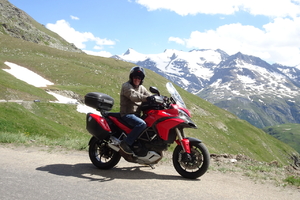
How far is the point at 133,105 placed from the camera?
8.93 metres

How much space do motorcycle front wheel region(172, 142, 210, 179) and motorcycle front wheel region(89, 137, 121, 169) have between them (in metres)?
2.13

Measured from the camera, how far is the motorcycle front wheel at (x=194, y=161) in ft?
26.7

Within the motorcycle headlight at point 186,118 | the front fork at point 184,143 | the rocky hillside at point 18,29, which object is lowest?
the front fork at point 184,143

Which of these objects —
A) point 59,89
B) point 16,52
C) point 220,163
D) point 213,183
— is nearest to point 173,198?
point 213,183

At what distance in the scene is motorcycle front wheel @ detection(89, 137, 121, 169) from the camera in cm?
909

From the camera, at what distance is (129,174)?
8.48 m

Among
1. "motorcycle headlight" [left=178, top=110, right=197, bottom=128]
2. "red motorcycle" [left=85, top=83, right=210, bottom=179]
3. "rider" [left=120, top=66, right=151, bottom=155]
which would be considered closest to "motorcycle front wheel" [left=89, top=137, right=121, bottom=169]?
"red motorcycle" [left=85, top=83, right=210, bottom=179]

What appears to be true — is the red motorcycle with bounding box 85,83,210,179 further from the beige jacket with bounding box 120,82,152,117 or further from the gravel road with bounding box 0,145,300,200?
the gravel road with bounding box 0,145,300,200

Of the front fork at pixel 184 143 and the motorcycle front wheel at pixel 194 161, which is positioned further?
the front fork at pixel 184 143

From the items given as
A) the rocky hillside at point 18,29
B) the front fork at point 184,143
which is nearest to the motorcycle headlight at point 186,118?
the front fork at point 184,143

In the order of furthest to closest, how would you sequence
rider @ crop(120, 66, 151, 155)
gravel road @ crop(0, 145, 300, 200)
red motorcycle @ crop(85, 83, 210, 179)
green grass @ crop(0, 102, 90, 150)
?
green grass @ crop(0, 102, 90, 150) → rider @ crop(120, 66, 151, 155) → red motorcycle @ crop(85, 83, 210, 179) → gravel road @ crop(0, 145, 300, 200)

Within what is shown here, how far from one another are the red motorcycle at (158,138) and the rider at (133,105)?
0.72 feet

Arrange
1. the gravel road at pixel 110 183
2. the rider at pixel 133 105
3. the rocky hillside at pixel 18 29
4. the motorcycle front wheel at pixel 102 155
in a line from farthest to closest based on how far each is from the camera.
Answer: the rocky hillside at pixel 18 29
the motorcycle front wheel at pixel 102 155
the rider at pixel 133 105
the gravel road at pixel 110 183

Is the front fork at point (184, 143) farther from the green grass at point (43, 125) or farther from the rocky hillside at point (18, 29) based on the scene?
the rocky hillside at point (18, 29)
